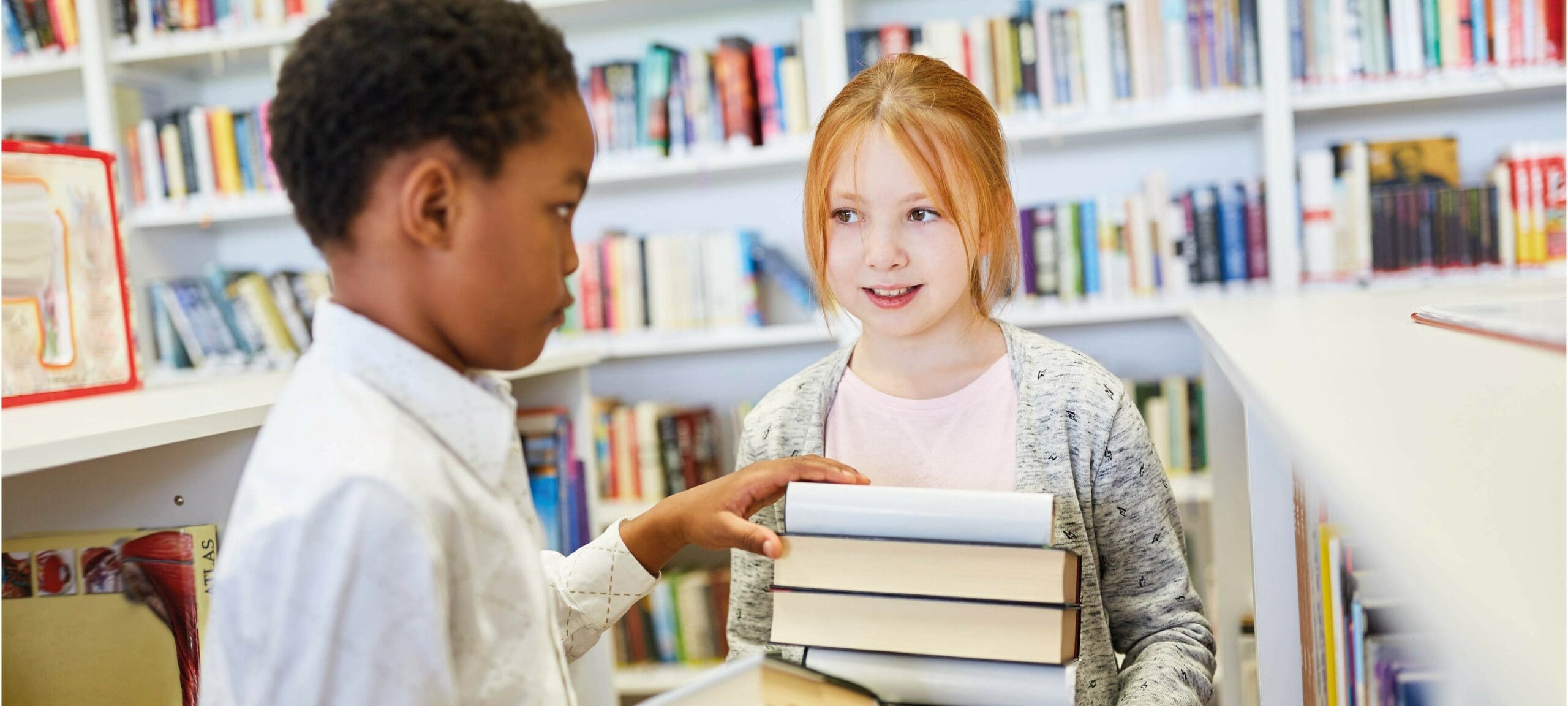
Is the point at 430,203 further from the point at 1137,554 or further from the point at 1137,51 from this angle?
the point at 1137,51

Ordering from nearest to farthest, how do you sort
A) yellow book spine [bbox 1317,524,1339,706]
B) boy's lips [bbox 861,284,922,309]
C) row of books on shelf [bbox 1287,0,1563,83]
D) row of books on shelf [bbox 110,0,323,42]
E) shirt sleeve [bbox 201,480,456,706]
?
1. shirt sleeve [bbox 201,480,456,706]
2. yellow book spine [bbox 1317,524,1339,706]
3. boy's lips [bbox 861,284,922,309]
4. row of books on shelf [bbox 1287,0,1563,83]
5. row of books on shelf [bbox 110,0,323,42]

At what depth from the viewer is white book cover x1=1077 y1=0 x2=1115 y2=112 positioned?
2041 millimetres

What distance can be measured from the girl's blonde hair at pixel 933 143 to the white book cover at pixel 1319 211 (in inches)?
46.2

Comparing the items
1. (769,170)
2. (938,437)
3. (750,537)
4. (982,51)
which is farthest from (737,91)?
(750,537)

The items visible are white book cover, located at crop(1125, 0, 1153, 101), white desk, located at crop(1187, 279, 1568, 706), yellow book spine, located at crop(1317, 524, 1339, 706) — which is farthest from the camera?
white book cover, located at crop(1125, 0, 1153, 101)

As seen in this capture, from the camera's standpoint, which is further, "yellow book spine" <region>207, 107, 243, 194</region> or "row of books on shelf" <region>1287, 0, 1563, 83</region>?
"yellow book spine" <region>207, 107, 243, 194</region>

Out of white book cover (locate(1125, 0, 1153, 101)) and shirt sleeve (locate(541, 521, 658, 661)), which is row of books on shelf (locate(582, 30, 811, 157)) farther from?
shirt sleeve (locate(541, 521, 658, 661))

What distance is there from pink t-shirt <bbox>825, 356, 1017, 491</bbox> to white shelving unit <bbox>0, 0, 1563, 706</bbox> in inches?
19.6

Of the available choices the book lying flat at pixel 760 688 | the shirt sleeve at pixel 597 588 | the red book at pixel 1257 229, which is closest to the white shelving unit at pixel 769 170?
the red book at pixel 1257 229

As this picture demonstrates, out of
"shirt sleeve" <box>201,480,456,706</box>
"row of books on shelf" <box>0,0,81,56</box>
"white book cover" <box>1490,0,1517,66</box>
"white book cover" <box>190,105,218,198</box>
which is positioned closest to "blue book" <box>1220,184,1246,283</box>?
"white book cover" <box>1490,0,1517,66</box>

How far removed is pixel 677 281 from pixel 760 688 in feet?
5.58

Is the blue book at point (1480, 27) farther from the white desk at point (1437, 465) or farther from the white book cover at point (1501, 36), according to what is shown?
the white desk at point (1437, 465)

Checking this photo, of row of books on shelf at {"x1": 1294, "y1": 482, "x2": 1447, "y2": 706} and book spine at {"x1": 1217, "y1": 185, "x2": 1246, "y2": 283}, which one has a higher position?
book spine at {"x1": 1217, "y1": 185, "x2": 1246, "y2": 283}

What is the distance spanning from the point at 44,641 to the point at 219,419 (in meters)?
0.24
